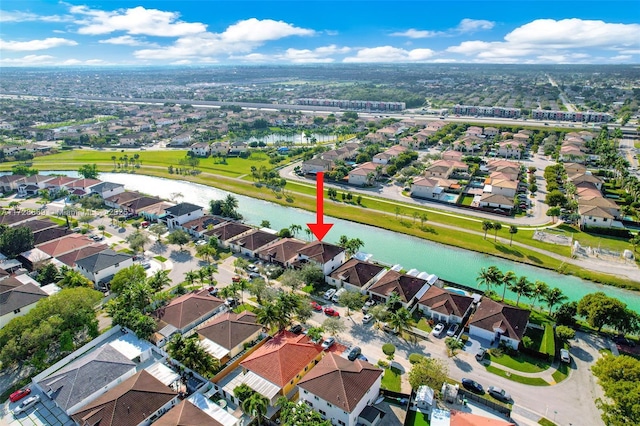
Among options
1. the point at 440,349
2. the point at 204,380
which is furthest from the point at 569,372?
the point at 204,380

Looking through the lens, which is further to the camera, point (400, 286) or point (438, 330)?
point (400, 286)

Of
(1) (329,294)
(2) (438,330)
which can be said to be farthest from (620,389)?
(1) (329,294)

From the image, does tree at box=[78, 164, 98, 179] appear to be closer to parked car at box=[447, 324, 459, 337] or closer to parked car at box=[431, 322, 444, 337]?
parked car at box=[431, 322, 444, 337]

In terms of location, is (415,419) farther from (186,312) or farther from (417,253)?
(417,253)

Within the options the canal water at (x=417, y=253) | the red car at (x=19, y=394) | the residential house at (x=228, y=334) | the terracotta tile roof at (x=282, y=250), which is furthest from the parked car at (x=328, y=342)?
the red car at (x=19, y=394)

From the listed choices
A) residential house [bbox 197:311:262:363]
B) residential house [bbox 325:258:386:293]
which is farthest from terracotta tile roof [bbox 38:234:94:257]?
residential house [bbox 325:258:386:293]

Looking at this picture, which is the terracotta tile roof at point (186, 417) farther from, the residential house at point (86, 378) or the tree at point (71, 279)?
the tree at point (71, 279)
